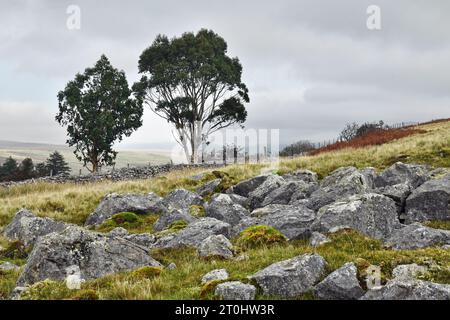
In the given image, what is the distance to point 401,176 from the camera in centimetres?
2078

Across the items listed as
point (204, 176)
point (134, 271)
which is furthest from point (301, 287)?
point (204, 176)

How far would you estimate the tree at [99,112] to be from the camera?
180ft

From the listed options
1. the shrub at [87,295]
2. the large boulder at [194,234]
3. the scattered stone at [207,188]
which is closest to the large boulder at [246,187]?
the scattered stone at [207,188]

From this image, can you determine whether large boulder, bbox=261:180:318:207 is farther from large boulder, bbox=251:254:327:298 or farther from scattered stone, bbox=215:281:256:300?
scattered stone, bbox=215:281:256:300

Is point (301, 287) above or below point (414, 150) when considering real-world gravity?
below

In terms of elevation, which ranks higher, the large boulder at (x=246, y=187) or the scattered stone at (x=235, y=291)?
the large boulder at (x=246, y=187)

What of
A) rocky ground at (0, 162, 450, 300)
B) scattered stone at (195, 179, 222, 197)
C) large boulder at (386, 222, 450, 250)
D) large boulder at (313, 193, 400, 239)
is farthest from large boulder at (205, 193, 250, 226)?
large boulder at (386, 222, 450, 250)

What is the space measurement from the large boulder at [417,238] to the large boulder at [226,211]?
22.3 feet

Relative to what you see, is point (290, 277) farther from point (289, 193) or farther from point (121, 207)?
point (121, 207)

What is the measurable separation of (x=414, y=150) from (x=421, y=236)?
21058mm

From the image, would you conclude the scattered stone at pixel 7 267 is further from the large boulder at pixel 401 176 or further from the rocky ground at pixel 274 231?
the large boulder at pixel 401 176

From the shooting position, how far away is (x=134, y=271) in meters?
10.5
